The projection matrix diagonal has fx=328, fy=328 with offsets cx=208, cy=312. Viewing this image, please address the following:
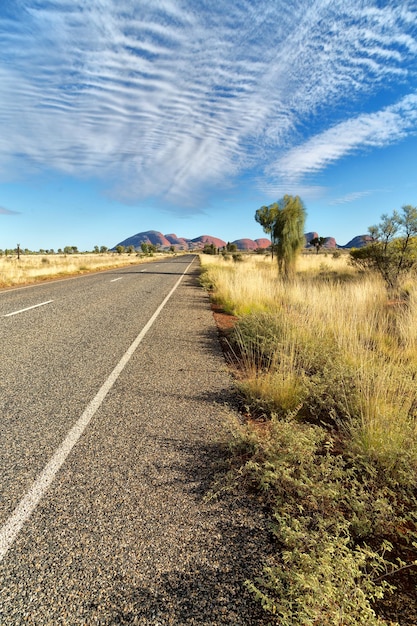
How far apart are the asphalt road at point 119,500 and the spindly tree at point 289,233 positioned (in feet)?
41.6

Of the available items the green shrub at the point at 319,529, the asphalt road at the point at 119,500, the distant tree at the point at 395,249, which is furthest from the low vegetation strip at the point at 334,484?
the distant tree at the point at 395,249

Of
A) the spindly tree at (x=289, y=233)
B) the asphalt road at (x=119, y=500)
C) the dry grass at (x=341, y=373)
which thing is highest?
the spindly tree at (x=289, y=233)

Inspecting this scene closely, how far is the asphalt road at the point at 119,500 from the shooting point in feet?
5.65

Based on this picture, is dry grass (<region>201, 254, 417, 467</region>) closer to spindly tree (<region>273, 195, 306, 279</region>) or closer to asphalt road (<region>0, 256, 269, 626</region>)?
asphalt road (<region>0, 256, 269, 626</region>)

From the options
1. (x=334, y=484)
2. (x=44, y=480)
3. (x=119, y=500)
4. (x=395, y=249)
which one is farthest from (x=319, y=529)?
(x=395, y=249)

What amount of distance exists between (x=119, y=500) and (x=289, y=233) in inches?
629

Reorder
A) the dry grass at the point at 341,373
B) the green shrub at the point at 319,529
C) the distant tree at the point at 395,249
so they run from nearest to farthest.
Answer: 1. the green shrub at the point at 319,529
2. the dry grass at the point at 341,373
3. the distant tree at the point at 395,249

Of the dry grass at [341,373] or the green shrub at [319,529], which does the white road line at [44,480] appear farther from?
the dry grass at [341,373]

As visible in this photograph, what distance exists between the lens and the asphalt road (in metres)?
1.72

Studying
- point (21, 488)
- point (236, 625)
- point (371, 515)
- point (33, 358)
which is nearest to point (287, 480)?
point (371, 515)

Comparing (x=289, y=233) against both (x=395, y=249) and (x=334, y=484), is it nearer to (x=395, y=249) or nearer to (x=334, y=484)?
(x=395, y=249)

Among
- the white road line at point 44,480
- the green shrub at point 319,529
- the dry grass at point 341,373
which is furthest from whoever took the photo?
the dry grass at point 341,373

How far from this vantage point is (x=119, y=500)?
2.41 m

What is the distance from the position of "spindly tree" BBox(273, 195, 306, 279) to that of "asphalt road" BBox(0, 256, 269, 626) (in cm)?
1267
